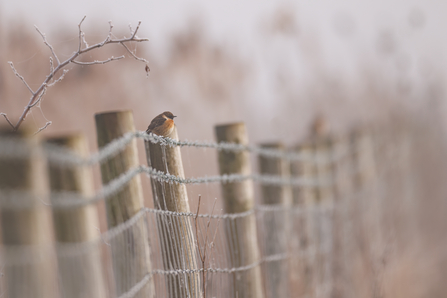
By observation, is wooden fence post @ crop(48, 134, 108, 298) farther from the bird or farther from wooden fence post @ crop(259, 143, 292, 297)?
wooden fence post @ crop(259, 143, 292, 297)

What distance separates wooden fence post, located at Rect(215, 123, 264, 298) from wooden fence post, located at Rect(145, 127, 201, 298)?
51 cm

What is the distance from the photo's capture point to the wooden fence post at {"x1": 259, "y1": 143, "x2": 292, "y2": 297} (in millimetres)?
2586

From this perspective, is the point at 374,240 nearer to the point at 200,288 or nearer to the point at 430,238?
the point at 430,238

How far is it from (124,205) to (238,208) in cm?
92

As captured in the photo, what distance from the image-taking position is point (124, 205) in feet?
4.55

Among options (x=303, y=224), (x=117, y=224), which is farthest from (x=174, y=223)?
(x=303, y=224)

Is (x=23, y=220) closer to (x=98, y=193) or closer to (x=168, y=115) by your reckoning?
(x=98, y=193)

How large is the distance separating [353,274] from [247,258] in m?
2.17

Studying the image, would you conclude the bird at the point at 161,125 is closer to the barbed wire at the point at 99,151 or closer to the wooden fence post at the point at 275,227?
the barbed wire at the point at 99,151

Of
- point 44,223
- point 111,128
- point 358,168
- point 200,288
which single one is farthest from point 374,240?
point 44,223

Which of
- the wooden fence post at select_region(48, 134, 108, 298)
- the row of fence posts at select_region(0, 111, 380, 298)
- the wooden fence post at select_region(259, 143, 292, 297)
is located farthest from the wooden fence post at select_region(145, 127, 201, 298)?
the wooden fence post at select_region(259, 143, 292, 297)

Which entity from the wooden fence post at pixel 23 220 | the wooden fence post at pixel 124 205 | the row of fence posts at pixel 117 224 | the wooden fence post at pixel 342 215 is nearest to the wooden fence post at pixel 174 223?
the row of fence posts at pixel 117 224

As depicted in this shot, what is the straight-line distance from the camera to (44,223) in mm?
986

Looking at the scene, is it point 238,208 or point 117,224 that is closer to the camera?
point 117,224
